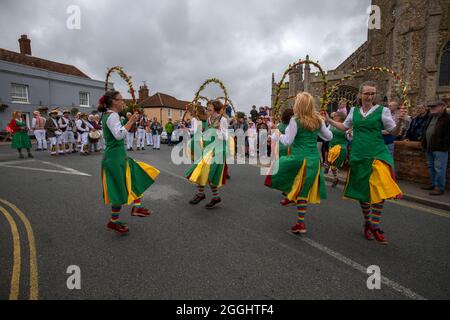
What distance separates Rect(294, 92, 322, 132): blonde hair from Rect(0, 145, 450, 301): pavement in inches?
64.6

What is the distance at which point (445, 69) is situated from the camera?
1917cm

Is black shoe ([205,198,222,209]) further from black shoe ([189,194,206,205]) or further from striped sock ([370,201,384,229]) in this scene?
striped sock ([370,201,384,229])

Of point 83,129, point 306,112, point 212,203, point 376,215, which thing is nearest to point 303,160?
point 306,112

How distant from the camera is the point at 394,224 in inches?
164

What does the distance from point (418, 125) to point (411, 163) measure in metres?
1.30

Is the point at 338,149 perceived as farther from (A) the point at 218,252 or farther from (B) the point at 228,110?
(A) the point at 218,252

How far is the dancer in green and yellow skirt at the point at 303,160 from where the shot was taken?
3521mm

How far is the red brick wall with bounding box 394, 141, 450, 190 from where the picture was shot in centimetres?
668

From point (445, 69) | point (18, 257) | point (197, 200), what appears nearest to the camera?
point (18, 257)
